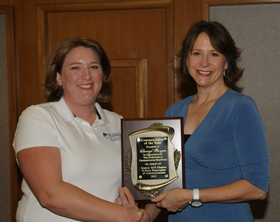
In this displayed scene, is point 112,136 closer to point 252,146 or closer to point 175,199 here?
point 175,199

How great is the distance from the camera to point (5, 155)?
312 cm

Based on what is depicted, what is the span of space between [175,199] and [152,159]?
25 centimetres

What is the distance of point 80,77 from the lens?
76.8 inches

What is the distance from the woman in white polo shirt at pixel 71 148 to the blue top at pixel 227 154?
40 centimetres

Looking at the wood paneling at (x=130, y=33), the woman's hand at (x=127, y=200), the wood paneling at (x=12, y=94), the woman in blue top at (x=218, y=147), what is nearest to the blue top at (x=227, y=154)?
the woman in blue top at (x=218, y=147)

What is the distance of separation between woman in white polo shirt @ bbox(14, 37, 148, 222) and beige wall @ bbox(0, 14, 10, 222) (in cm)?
123

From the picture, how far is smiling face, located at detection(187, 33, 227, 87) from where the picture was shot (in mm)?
1890

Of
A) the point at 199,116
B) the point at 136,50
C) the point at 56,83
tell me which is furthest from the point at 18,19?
the point at 199,116

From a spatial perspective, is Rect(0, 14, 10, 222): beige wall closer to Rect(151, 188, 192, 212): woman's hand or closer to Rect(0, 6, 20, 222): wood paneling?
Rect(0, 6, 20, 222): wood paneling

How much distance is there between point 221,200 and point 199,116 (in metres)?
0.50

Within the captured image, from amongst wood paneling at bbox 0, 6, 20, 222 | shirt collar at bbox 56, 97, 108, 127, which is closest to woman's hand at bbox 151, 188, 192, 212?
shirt collar at bbox 56, 97, 108, 127

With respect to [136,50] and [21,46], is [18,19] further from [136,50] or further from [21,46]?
[136,50]

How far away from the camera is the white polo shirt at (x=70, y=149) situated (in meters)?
1.71

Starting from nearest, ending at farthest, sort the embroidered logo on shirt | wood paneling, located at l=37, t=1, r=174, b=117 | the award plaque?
1. the award plaque
2. the embroidered logo on shirt
3. wood paneling, located at l=37, t=1, r=174, b=117
